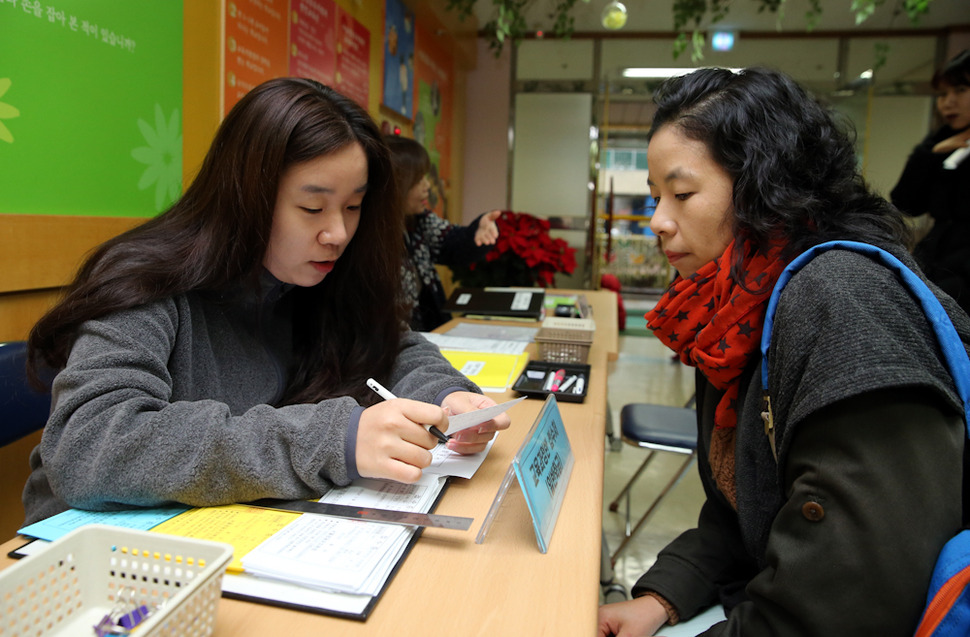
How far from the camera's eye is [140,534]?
56 cm

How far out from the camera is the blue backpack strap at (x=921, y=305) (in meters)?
0.64

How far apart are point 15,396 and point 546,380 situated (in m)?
1.05

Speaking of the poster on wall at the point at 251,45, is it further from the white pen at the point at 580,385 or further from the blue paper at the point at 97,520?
the blue paper at the point at 97,520

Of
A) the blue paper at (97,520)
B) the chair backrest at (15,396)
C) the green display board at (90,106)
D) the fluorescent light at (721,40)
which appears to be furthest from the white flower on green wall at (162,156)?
the fluorescent light at (721,40)

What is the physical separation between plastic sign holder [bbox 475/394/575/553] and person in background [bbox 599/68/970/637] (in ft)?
0.75

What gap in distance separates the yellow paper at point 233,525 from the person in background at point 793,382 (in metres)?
0.52

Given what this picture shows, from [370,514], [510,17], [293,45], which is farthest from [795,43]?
[370,514]

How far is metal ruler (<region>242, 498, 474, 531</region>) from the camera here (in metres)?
0.74

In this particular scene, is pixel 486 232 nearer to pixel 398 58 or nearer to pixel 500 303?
pixel 500 303

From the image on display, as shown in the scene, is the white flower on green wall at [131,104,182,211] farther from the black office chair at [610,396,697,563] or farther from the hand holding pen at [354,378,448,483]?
the black office chair at [610,396,697,563]

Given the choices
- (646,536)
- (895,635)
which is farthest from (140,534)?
(646,536)

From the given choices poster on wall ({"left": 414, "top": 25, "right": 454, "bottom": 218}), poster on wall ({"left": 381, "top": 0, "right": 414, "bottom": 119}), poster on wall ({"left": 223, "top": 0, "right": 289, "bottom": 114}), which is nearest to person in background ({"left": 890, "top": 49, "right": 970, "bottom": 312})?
poster on wall ({"left": 223, "top": 0, "right": 289, "bottom": 114})

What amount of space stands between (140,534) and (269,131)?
0.63m

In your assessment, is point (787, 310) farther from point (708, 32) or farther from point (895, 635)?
point (708, 32)
